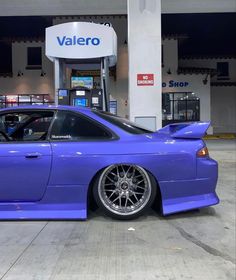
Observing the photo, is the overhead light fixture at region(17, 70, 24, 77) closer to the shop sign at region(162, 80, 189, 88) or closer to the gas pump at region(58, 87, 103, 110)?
the shop sign at region(162, 80, 189, 88)

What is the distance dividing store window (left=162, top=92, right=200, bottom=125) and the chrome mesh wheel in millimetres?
21711

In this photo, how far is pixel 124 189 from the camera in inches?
222

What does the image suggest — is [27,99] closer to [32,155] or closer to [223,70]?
[223,70]

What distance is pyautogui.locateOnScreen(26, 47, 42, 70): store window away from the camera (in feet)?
92.4

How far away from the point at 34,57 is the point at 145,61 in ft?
56.6

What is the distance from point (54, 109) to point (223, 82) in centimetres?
2728

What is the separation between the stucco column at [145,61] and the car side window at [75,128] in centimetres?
669

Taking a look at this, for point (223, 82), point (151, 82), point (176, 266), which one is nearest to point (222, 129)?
point (223, 82)

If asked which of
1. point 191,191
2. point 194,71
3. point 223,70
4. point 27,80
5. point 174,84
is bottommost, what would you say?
point 191,191

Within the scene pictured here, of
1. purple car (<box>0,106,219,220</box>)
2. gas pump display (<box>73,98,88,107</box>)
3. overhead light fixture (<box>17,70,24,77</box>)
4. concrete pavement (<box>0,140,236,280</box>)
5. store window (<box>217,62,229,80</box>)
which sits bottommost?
concrete pavement (<box>0,140,236,280</box>)

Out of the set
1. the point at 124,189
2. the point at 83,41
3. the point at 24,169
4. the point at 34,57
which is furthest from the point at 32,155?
the point at 34,57

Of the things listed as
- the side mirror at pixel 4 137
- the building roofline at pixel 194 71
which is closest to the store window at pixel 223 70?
the building roofline at pixel 194 71

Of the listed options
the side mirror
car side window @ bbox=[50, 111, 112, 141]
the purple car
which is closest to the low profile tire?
the purple car

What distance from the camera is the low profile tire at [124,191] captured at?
559 centimetres
